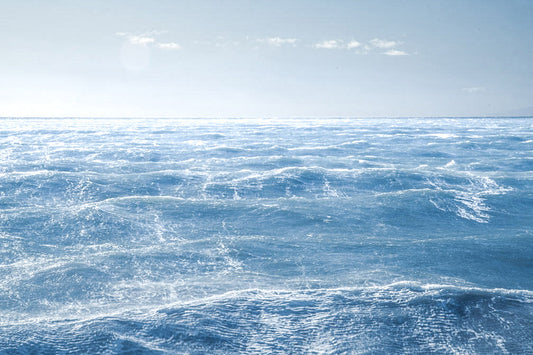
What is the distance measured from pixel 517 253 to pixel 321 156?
102 ft

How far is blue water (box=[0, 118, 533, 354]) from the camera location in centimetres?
816

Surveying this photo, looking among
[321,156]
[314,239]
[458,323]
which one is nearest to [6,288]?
[314,239]

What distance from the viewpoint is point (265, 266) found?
1240cm

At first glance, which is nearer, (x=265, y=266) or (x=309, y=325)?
(x=309, y=325)

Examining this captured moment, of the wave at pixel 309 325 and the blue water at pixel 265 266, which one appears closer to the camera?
the wave at pixel 309 325

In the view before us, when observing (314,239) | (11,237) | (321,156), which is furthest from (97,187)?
(321,156)

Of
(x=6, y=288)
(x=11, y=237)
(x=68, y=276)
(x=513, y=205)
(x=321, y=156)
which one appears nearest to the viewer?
(x=6, y=288)

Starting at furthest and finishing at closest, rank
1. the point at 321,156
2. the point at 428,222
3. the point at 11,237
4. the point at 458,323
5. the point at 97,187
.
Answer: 1. the point at 321,156
2. the point at 97,187
3. the point at 428,222
4. the point at 11,237
5. the point at 458,323

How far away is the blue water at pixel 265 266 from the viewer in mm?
8156

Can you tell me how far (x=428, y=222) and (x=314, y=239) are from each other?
6.58 metres

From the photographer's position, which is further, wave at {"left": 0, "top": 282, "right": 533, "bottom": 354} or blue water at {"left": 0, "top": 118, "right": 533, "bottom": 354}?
blue water at {"left": 0, "top": 118, "right": 533, "bottom": 354}

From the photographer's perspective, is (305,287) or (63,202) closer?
(305,287)

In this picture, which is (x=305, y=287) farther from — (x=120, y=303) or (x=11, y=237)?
(x=11, y=237)

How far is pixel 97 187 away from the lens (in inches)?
1005
